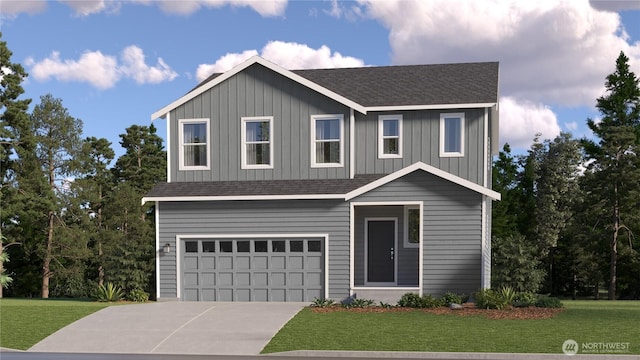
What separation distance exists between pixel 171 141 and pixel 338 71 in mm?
7768

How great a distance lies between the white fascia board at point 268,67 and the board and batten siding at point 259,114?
0.20 m

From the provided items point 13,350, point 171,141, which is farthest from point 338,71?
point 13,350

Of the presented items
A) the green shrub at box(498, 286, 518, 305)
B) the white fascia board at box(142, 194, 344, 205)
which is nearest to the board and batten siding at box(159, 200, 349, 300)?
the white fascia board at box(142, 194, 344, 205)

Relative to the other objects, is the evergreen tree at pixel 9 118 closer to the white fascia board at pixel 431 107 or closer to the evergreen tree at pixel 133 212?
the evergreen tree at pixel 133 212

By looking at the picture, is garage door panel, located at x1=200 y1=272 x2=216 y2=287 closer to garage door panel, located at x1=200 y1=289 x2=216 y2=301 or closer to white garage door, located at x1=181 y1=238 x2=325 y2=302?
white garage door, located at x1=181 y1=238 x2=325 y2=302

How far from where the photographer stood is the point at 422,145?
2467cm

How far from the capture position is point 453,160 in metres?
24.4

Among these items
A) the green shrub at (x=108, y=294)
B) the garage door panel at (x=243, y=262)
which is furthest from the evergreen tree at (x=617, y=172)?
the green shrub at (x=108, y=294)

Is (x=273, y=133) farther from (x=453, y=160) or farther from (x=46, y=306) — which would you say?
(x=46, y=306)

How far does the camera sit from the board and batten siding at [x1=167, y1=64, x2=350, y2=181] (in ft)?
80.4

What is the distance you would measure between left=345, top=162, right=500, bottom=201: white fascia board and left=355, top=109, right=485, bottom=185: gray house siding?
2177 mm

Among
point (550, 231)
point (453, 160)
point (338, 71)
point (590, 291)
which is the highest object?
point (338, 71)

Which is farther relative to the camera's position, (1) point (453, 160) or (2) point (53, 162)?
(2) point (53, 162)

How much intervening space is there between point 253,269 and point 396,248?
5.26 m
